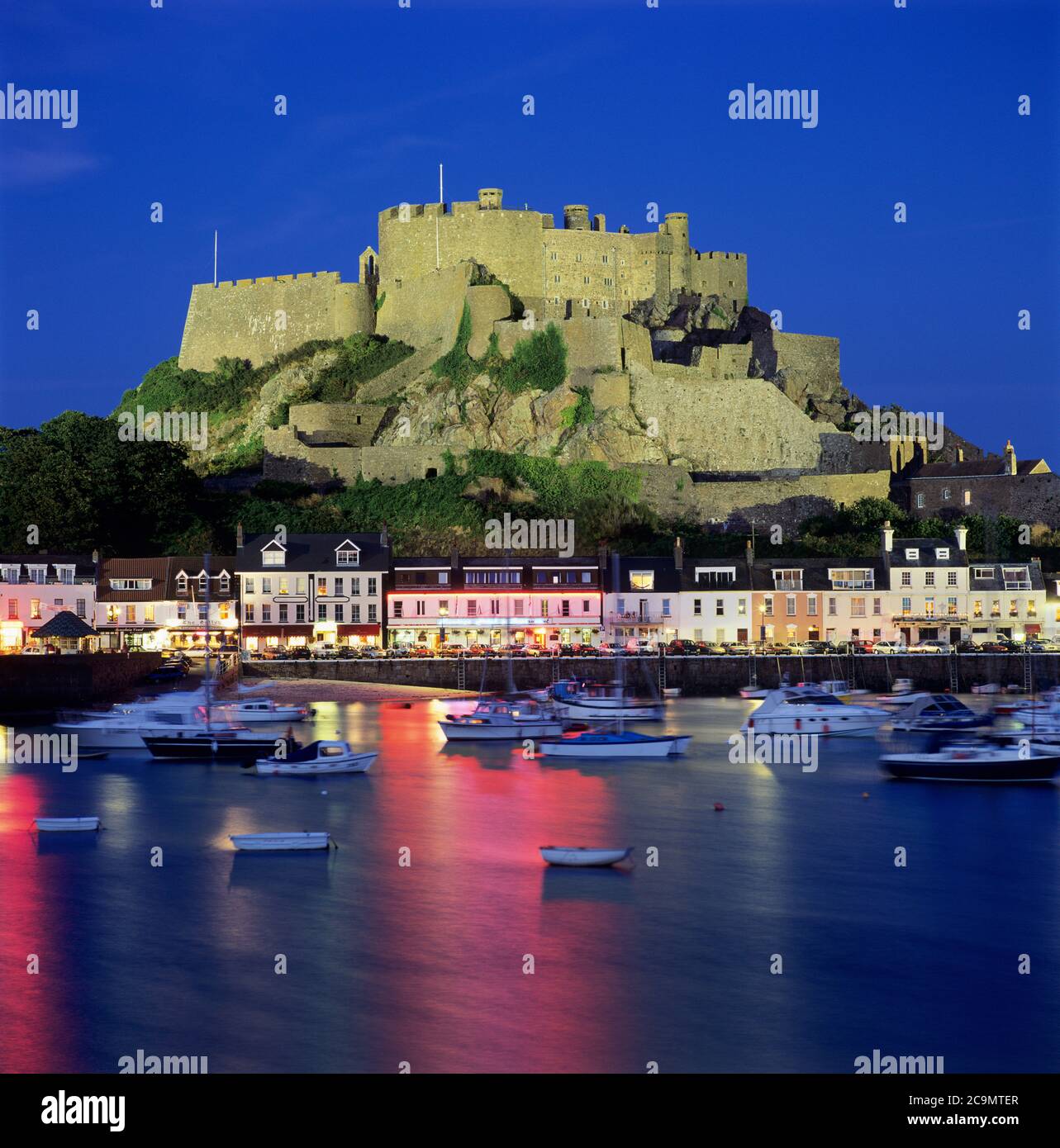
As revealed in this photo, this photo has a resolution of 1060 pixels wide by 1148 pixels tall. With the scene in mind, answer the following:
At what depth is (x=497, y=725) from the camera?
38281 mm

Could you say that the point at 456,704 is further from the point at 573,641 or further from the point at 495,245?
the point at 495,245

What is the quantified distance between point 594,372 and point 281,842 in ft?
126

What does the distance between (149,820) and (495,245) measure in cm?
4274

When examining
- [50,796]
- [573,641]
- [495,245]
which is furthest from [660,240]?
[50,796]

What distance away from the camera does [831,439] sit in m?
64.3

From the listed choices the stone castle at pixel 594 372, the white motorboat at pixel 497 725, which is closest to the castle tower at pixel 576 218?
the stone castle at pixel 594 372

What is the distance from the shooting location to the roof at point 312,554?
52500 millimetres

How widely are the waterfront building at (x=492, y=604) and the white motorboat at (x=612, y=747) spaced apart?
16895mm

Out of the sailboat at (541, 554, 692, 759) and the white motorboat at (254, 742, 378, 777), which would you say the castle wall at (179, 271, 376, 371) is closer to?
the sailboat at (541, 554, 692, 759)

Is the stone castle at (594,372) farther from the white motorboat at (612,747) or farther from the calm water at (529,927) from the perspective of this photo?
the calm water at (529,927)

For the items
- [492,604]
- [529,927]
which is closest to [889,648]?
[492,604]
